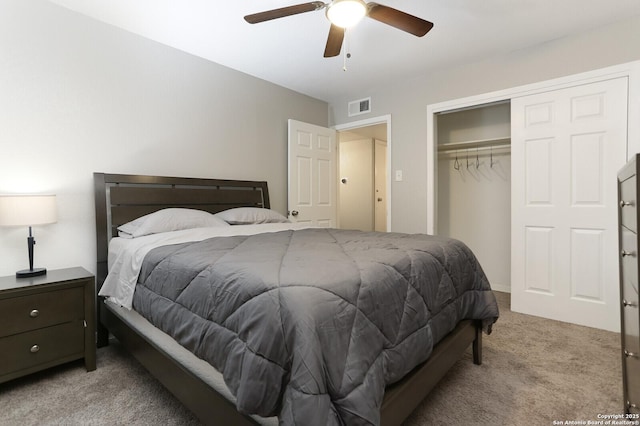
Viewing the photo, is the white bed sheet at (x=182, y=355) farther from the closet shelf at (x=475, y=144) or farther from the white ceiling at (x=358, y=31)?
the closet shelf at (x=475, y=144)

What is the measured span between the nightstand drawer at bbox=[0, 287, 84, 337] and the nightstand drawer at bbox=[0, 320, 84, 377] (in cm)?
4

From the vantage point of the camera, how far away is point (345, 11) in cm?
178

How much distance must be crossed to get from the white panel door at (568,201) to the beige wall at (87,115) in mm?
2932

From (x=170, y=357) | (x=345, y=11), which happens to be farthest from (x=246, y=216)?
(x=345, y=11)

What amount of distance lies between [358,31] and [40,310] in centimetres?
298

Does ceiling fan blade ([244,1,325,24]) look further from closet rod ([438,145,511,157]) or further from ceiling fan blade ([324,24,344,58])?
closet rod ([438,145,511,157])

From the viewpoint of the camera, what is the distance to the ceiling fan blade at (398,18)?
1.79 metres

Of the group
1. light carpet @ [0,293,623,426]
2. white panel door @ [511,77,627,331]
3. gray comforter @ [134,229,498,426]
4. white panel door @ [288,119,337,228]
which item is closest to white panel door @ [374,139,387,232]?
white panel door @ [288,119,337,228]

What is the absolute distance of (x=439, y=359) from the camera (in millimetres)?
1536

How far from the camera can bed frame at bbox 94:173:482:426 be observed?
1228 mm

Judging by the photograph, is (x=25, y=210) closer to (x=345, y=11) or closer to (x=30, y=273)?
(x=30, y=273)

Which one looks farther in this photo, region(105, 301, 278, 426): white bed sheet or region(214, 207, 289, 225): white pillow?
region(214, 207, 289, 225): white pillow

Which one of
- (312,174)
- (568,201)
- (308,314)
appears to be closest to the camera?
(308,314)

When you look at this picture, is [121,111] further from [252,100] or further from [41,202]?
[252,100]
